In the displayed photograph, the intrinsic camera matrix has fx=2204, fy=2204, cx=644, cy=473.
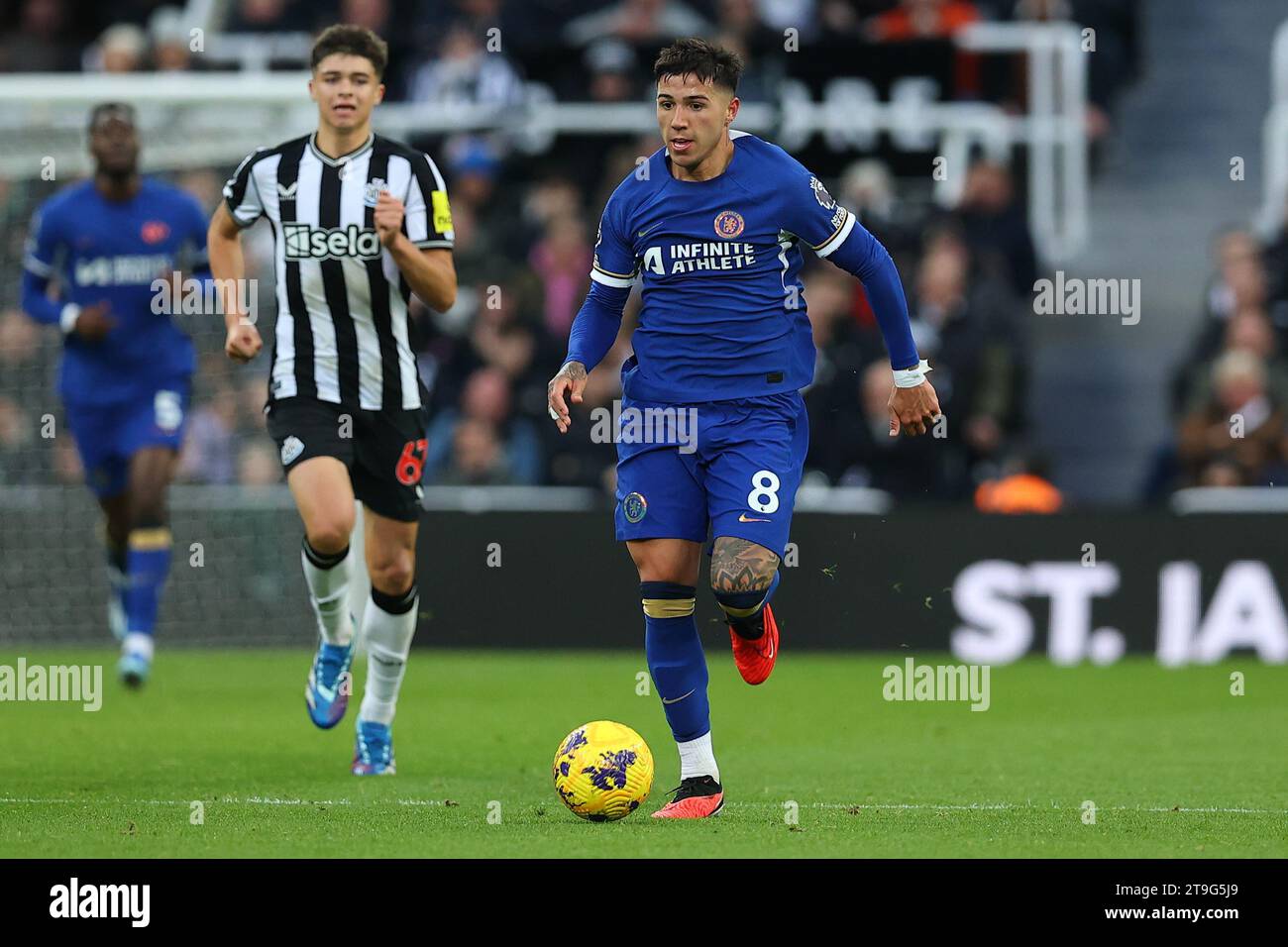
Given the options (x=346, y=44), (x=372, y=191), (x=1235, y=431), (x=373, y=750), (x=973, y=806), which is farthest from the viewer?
(x=1235, y=431)

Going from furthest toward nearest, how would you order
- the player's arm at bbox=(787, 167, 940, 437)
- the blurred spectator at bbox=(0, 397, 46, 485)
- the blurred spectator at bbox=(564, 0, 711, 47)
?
the blurred spectator at bbox=(564, 0, 711, 47)
the blurred spectator at bbox=(0, 397, 46, 485)
the player's arm at bbox=(787, 167, 940, 437)

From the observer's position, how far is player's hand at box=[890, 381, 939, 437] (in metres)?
7.18

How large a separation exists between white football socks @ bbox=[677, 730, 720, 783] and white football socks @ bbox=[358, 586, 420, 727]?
163 centimetres

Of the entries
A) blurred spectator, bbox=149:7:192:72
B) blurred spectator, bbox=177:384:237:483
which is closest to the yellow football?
blurred spectator, bbox=177:384:237:483

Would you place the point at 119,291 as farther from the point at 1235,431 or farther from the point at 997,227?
the point at 1235,431

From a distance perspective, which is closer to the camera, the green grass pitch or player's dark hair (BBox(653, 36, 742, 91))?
the green grass pitch

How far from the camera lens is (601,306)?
740cm

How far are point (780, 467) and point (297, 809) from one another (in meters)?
1.93

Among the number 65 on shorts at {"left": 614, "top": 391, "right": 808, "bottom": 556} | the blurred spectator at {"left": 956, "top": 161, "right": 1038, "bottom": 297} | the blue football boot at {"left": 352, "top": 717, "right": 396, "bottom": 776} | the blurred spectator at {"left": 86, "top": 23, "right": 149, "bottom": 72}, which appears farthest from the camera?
the blurred spectator at {"left": 86, "top": 23, "right": 149, "bottom": 72}

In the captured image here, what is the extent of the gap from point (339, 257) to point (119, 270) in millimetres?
3529

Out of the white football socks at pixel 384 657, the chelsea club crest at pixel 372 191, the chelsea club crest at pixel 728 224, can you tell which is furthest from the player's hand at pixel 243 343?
the chelsea club crest at pixel 728 224

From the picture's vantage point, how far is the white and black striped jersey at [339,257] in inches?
326

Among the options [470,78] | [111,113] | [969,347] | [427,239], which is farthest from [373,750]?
[470,78]

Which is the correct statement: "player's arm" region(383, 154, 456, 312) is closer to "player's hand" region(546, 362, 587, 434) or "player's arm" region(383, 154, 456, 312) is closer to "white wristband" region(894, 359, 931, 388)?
"player's hand" region(546, 362, 587, 434)
